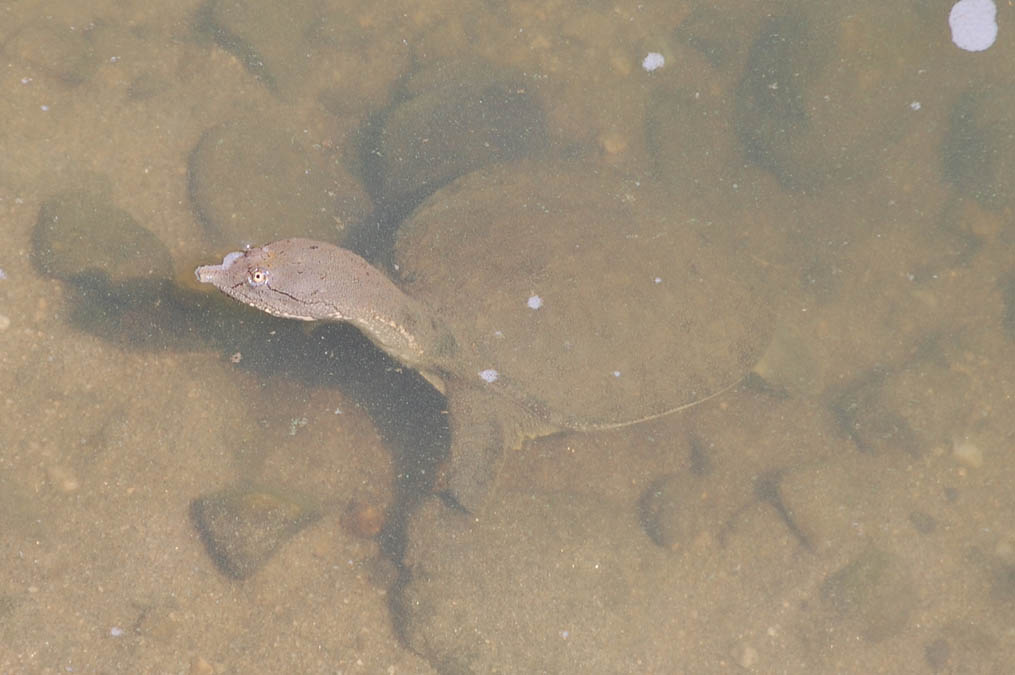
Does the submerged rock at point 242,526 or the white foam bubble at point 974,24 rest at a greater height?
the white foam bubble at point 974,24

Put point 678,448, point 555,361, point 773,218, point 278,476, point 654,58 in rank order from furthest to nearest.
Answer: point 654,58, point 773,218, point 678,448, point 278,476, point 555,361

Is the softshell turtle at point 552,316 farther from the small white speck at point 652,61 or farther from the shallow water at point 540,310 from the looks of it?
the small white speck at point 652,61

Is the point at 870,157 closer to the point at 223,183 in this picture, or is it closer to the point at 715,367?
the point at 715,367

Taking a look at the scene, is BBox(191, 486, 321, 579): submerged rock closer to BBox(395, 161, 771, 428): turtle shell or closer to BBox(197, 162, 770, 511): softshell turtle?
BBox(197, 162, 770, 511): softshell turtle

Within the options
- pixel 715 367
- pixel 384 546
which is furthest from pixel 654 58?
pixel 384 546

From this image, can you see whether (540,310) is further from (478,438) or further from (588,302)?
(478,438)

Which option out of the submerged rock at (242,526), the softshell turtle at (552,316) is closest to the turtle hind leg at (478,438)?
the softshell turtle at (552,316)
